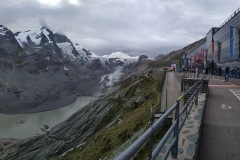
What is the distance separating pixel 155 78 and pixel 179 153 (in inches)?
2656

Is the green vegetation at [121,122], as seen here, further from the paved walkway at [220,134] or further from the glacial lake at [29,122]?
the glacial lake at [29,122]

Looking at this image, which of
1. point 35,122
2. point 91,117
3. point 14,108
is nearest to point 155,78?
point 91,117

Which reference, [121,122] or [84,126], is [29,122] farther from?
[121,122]

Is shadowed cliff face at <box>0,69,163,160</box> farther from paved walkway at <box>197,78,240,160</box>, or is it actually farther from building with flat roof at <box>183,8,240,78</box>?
paved walkway at <box>197,78,240,160</box>

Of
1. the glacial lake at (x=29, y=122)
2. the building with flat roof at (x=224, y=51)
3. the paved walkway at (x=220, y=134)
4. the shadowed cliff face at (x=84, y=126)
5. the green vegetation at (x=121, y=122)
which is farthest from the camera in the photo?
the glacial lake at (x=29, y=122)

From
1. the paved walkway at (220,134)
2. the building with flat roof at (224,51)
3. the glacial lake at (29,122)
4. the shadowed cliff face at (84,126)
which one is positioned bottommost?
the glacial lake at (29,122)

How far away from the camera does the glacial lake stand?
96.1 m

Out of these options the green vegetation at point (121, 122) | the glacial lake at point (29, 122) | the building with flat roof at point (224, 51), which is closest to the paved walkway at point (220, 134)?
the green vegetation at point (121, 122)

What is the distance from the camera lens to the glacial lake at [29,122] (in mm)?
96062

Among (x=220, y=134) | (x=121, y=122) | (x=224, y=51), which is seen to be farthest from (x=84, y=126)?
(x=220, y=134)

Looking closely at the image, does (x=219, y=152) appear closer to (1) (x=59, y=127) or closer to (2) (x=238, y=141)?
(2) (x=238, y=141)

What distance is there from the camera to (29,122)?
11356 cm

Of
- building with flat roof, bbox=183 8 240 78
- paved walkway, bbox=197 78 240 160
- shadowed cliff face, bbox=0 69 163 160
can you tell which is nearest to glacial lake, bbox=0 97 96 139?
shadowed cliff face, bbox=0 69 163 160

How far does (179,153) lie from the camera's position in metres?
8.06
